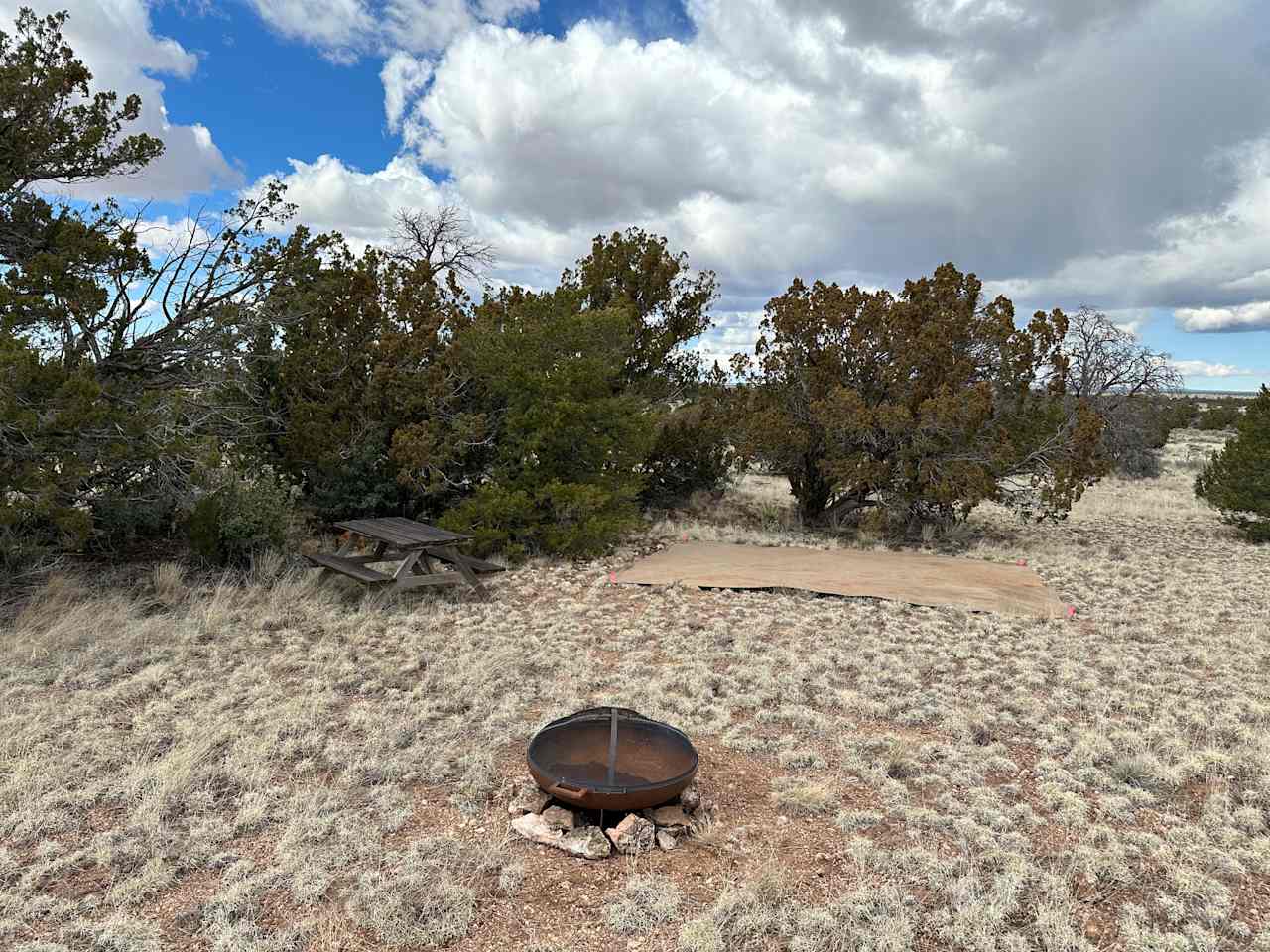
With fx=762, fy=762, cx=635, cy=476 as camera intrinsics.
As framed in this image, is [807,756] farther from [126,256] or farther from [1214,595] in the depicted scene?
[126,256]

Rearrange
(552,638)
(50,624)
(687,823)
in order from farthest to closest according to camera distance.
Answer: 1. (552,638)
2. (50,624)
3. (687,823)

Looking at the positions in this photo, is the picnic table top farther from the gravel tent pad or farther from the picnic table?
the gravel tent pad

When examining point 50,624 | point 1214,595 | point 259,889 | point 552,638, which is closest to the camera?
point 259,889

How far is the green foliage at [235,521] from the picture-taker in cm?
788

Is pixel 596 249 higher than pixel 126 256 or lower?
higher

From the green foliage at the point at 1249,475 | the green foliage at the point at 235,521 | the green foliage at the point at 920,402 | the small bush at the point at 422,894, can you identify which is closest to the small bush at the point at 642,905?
the small bush at the point at 422,894

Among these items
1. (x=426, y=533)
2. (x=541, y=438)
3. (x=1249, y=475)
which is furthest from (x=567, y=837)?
(x=1249, y=475)

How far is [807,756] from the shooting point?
422cm

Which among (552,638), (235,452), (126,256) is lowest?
(552,638)

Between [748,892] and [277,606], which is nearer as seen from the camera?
[748,892]

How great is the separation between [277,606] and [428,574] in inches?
53.0

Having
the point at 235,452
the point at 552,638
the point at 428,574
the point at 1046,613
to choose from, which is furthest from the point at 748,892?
the point at 235,452

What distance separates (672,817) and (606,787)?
0.45 m

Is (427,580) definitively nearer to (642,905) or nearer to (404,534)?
(404,534)
